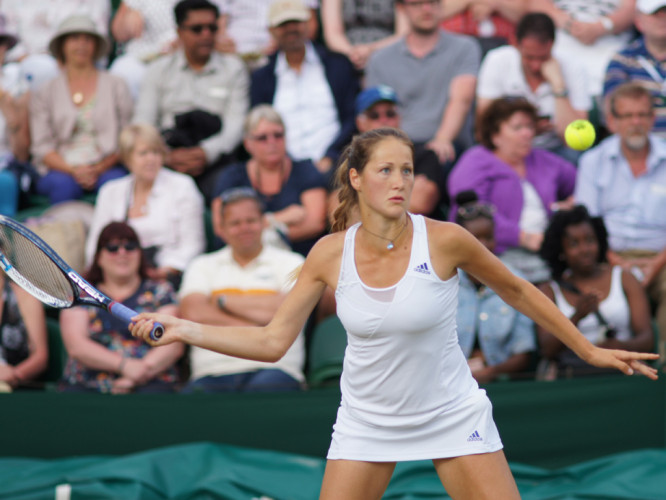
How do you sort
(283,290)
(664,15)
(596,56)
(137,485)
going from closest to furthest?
(137,485) < (283,290) < (664,15) < (596,56)

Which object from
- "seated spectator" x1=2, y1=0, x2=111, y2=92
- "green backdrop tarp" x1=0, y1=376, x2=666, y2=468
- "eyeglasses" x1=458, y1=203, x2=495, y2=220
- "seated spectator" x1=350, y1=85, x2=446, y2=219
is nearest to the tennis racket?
"green backdrop tarp" x1=0, y1=376, x2=666, y2=468

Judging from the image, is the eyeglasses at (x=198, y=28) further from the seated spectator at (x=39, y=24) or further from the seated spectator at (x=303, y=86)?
the seated spectator at (x=39, y=24)

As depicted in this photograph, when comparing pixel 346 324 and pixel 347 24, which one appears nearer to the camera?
Answer: pixel 346 324

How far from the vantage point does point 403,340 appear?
136 inches

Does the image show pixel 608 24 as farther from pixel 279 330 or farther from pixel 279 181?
pixel 279 330

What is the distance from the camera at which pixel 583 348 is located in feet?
11.3

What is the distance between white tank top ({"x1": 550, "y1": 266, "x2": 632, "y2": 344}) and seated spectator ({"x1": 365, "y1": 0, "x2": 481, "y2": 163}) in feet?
5.97

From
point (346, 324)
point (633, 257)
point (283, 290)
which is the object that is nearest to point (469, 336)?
point (283, 290)

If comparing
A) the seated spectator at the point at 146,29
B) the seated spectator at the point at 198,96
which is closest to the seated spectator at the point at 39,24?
the seated spectator at the point at 146,29

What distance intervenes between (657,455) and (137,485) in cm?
281


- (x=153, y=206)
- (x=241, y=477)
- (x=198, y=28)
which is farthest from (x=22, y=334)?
(x=198, y=28)

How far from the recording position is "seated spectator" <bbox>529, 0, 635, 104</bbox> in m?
8.09

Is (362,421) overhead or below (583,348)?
below

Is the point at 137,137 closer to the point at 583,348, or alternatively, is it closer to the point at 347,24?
the point at 347,24
